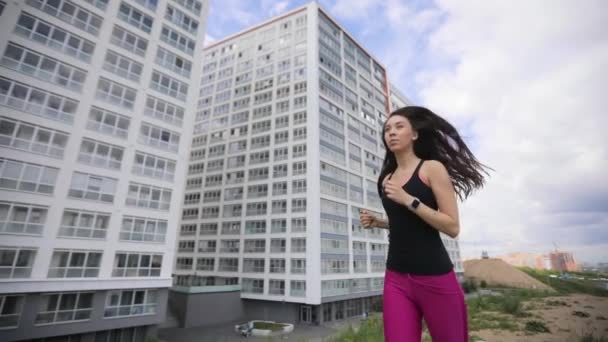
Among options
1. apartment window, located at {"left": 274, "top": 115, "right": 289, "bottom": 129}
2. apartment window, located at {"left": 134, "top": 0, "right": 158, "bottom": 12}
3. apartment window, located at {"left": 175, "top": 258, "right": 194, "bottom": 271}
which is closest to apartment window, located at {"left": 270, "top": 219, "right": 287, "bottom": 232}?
apartment window, located at {"left": 274, "top": 115, "right": 289, "bottom": 129}

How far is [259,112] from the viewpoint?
4472cm

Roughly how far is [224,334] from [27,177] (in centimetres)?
2117

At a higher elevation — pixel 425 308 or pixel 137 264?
pixel 425 308

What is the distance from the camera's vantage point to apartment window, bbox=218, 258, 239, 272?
38812mm

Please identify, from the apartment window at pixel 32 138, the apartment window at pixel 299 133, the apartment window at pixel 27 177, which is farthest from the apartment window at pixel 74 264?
the apartment window at pixel 299 133

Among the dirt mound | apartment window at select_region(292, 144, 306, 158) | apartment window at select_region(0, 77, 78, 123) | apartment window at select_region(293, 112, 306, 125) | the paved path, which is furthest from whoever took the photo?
the dirt mound

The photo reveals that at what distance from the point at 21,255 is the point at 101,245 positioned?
4.13m

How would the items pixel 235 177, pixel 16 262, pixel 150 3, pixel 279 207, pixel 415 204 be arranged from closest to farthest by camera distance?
pixel 415 204, pixel 16 262, pixel 150 3, pixel 279 207, pixel 235 177

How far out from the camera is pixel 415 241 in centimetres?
253

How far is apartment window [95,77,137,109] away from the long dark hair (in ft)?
87.1

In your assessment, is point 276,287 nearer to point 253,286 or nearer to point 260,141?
point 253,286

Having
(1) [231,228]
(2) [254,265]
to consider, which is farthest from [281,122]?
(2) [254,265]

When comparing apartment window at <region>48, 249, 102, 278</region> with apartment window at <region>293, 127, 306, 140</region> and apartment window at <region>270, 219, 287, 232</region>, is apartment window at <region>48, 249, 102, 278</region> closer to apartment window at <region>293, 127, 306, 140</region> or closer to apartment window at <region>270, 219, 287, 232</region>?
apartment window at <region>270, 219, 287, 232</region>

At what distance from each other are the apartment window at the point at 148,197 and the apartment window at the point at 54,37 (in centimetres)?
1062
